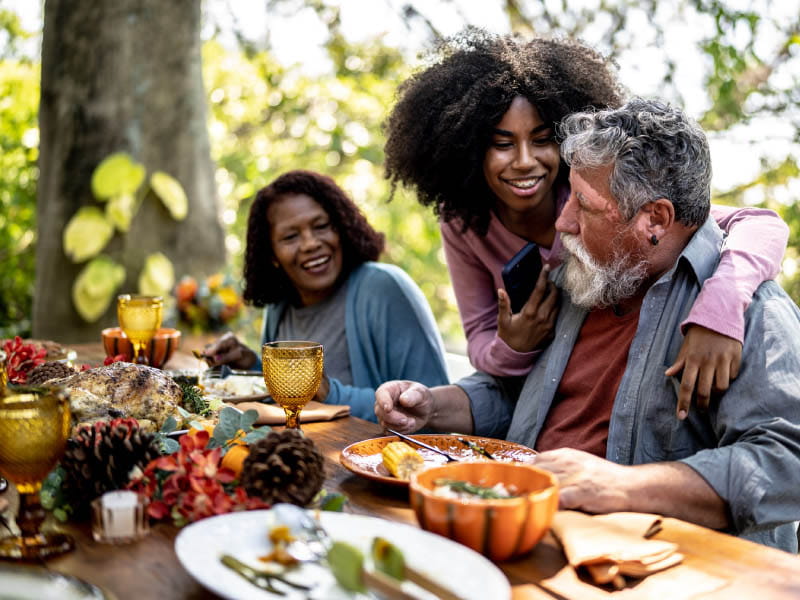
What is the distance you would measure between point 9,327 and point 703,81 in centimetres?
519

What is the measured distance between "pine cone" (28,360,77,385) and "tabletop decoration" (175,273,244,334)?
2.16 m

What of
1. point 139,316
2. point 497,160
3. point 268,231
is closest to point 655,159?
point 497,160

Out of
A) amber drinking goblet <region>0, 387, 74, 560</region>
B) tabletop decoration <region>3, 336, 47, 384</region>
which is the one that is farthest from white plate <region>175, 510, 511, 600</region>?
tabletop decoration <region>3, 336, 47, 384</region>

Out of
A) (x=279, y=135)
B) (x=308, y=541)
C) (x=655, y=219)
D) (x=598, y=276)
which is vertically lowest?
(x=308, y=541)

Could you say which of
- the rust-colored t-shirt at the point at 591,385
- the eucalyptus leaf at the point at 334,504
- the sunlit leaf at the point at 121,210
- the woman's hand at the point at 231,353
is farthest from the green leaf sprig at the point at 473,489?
the sunlit leaf at the point at 121,210

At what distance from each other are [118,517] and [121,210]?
4.25m

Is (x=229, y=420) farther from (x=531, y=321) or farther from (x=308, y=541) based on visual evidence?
(x=531, y=321)

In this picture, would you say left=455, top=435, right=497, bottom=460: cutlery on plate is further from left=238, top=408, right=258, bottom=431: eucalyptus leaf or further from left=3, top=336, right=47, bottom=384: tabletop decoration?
left=3, top=336, right=47, bottom=384: tabletop decoration

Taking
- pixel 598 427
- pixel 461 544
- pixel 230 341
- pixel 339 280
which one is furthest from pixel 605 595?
pixel 339 280

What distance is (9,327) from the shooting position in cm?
648

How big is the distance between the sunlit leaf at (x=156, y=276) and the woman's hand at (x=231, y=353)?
2572mm

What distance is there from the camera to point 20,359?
230cm

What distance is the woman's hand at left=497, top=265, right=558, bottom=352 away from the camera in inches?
88.0

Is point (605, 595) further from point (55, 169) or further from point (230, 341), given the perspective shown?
point (55, 169)
